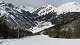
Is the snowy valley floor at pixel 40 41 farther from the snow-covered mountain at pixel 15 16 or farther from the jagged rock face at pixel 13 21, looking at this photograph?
the snow-covered mountain at pixel 15 16

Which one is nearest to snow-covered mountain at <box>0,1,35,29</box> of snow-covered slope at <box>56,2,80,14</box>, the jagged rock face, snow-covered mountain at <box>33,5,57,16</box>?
the jagged rock face

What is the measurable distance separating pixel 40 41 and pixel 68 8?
111 centimetres

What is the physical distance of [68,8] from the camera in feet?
Result: 19.2

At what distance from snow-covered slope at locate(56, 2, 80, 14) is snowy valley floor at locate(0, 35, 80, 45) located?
2.44 feet

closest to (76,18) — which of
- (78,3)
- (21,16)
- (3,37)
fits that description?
(78,3)

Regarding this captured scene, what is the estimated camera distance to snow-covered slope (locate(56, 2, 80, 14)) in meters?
5.79

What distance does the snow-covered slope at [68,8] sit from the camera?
19.0 ft

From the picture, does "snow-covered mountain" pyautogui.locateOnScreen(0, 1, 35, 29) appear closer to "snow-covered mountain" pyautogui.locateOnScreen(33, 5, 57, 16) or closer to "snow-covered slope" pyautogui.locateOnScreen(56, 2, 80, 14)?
"snow-covered mountain" pyautogui.locateOnScreen(33, 5, 57, 16)

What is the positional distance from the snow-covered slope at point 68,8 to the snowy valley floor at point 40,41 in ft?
2.44

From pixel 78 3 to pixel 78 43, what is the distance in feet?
3.33

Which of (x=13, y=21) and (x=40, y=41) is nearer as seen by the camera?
(x=40, y=41)

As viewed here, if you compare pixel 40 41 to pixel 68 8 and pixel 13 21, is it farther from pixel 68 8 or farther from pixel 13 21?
pixel 68 8

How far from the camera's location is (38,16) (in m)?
5.88

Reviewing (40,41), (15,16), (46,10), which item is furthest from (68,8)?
(15,16)
